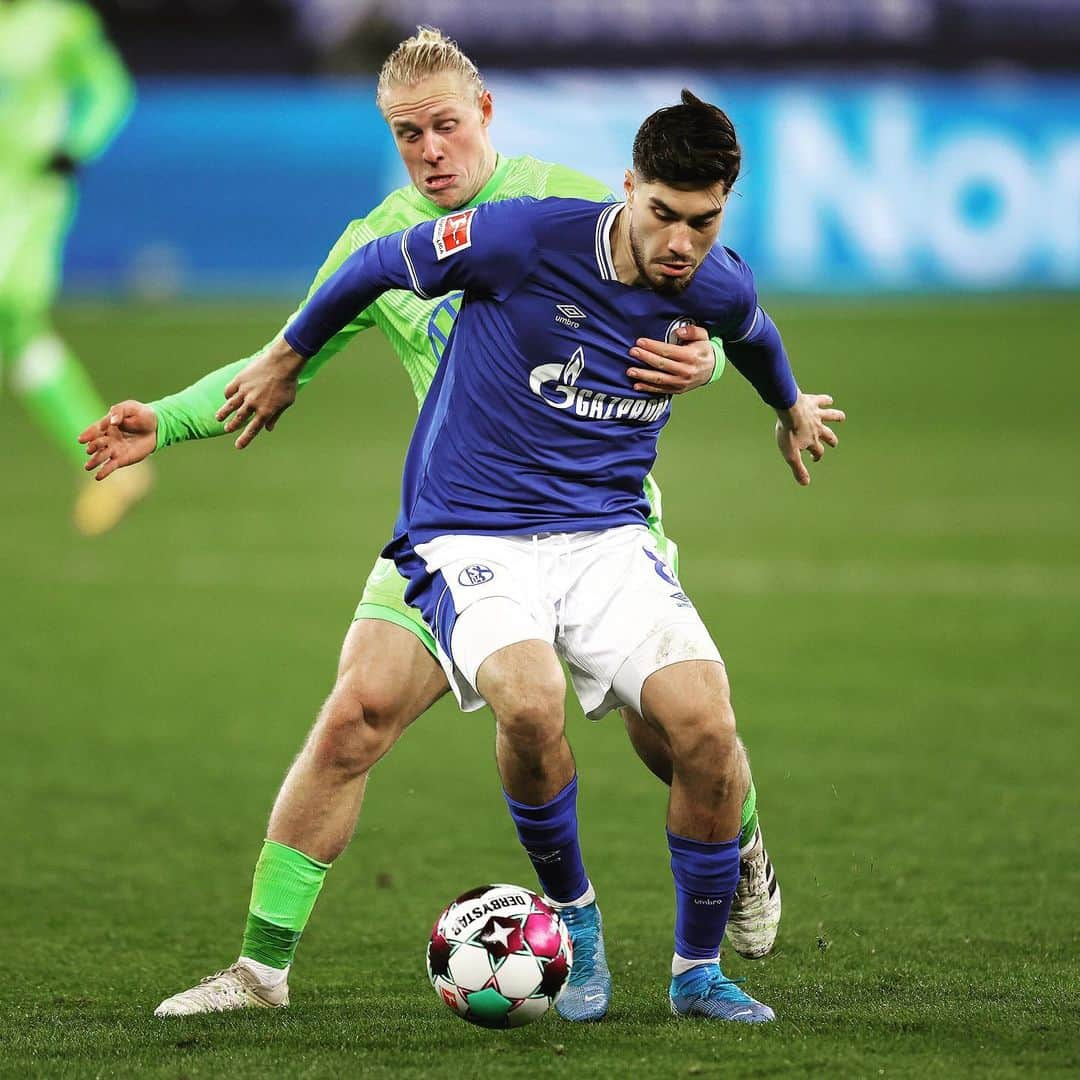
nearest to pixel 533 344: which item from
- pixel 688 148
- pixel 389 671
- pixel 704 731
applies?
pixel 688 148

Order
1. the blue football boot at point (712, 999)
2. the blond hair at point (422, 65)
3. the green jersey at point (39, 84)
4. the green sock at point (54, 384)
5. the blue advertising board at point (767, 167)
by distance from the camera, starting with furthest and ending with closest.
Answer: the blue advertising board at point (767, 167)
the green jersey at point (39, 84)
the green sock at point (54, 384)
the blond hair at point (422, 65)
the blue football boot at point (712, 999)

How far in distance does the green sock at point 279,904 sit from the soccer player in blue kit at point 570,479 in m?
0.54

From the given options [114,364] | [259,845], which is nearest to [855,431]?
[114,364]

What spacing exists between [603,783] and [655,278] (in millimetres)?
3346

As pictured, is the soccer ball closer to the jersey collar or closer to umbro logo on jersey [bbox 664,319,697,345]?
umbro logo on jersey [bbox 664,319,697,345]

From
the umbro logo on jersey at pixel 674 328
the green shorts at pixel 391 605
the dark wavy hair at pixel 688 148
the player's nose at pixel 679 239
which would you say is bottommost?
the green shorts at pixel 391 605

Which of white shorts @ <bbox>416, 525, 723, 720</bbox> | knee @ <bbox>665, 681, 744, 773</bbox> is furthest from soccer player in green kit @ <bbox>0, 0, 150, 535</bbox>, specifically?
knee @ <bbox>665, 681, 744, 773</bbox>

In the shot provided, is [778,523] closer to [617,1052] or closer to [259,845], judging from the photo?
[259,845]

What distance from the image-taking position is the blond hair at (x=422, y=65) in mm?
4824

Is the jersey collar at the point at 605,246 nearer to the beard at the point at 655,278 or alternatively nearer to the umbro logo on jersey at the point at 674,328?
the beard at the point at 655,278

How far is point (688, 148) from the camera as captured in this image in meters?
4.10

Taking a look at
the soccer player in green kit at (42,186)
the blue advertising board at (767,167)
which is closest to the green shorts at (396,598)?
the soccer player in green kit at (42,186)

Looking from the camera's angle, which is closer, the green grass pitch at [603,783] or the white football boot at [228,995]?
the green grass pitch at [603,783]

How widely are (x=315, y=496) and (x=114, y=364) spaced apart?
22.9ft
